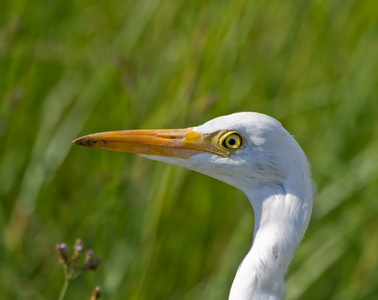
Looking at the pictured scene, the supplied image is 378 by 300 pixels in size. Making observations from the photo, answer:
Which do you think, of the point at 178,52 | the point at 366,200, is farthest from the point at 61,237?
the point at 366,200

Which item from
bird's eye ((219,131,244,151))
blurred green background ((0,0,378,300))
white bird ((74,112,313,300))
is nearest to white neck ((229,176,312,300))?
white bird ((74,112,313,300))

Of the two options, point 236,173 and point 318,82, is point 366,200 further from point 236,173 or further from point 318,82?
point 236,173

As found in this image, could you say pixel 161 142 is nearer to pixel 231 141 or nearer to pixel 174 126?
pixel 231 141

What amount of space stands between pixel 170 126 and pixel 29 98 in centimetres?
78

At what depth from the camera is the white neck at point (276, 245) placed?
1394 mm

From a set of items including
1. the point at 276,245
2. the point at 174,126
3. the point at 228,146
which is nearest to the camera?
the point at 276,245

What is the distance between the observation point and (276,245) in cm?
139

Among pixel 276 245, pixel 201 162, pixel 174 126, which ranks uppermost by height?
pixel 174 126

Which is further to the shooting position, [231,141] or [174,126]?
[174,126]

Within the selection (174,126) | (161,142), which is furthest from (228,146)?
(174,126)

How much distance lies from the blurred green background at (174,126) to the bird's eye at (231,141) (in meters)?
0.51

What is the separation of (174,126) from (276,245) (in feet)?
2.79

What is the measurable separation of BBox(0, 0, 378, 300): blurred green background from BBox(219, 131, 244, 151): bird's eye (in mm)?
509

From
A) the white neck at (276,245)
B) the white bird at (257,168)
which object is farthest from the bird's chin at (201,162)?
the white neck at (276,245)
